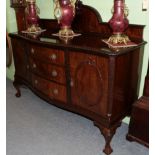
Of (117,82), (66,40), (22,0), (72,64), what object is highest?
(22,0)

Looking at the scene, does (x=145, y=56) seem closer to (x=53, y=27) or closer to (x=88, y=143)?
(x=88, y=143)

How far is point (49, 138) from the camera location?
82.4 inches

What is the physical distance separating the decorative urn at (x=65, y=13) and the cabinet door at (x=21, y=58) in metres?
0.50

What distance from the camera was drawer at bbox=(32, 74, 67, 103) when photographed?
2025 mm

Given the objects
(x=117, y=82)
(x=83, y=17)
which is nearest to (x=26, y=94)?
(x=83, y=17)

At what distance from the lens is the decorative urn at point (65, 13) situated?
2029 mm

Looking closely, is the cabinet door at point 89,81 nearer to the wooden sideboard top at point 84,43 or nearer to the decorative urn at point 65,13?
the wooden sideboard top at point 84,43

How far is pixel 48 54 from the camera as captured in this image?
2008mm

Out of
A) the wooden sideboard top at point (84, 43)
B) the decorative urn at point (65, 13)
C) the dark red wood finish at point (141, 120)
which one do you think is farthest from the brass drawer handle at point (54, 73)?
the dark red wood finish at point (141, 120)

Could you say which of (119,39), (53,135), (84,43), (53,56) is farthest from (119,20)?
(53,135)

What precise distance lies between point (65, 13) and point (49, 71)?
57cm

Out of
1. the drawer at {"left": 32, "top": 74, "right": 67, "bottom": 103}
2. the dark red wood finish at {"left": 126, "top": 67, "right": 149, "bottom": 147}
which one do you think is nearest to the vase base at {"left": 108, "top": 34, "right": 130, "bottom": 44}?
the dark red wood finish at {"left": 126, "top": 67, "right": 149, "bottom": 147}
